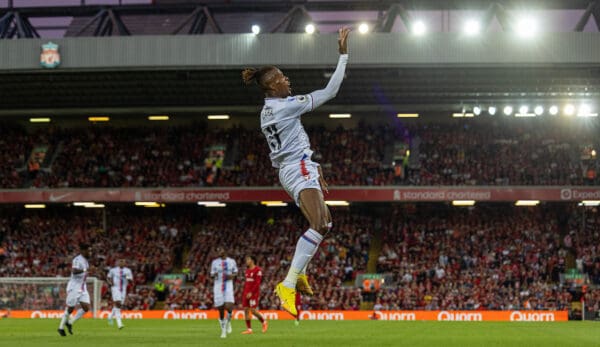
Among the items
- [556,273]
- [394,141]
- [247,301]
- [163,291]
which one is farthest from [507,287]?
[247,301]

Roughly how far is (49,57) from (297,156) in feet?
102

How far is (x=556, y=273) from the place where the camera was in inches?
1700

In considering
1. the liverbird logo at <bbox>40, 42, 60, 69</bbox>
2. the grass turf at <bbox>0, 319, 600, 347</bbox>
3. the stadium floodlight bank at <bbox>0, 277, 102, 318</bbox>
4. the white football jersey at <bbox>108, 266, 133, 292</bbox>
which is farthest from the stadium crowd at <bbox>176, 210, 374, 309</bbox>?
the grass turf at <bbox>0, 319, 600, 347</bbox>

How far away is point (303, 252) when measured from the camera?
38.0 ft

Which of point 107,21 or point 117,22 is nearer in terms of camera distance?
point 117,22

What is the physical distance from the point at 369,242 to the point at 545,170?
9.29m

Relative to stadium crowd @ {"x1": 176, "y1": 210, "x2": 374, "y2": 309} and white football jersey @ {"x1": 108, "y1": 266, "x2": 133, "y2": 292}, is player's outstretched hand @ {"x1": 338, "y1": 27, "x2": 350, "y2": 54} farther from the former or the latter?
stadium crowd @ {"x1": 176, "y1": 210, "x2": 374, "y2": 309}

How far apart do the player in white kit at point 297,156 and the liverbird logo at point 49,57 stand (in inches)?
1202

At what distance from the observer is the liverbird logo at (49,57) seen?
133 ft

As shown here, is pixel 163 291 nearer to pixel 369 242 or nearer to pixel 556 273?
pixel 369 242

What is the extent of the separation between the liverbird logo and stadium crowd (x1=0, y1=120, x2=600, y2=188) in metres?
9.82

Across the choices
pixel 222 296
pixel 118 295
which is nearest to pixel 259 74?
pixel 222 296

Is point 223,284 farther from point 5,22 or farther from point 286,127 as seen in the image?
point 5,22

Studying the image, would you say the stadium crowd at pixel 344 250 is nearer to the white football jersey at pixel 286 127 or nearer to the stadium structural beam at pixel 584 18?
the stadium structural beam at pixel 584 18
